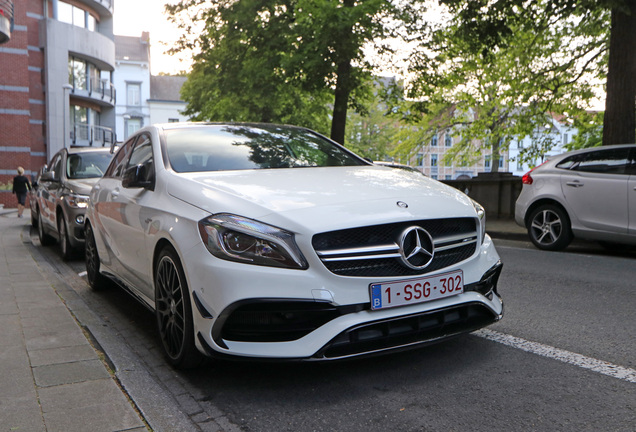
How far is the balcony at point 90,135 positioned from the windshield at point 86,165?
103ft

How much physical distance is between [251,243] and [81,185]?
6.25 m

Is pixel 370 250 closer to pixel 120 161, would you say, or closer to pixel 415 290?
pixel 415 290

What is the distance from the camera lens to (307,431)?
290 cm

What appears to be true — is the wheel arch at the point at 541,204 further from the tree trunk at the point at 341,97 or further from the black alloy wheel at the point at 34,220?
the black alloy wheel at the point at 34,220

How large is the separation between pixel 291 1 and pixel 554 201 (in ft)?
39.2

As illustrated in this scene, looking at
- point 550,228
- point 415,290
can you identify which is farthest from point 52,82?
point 415,290

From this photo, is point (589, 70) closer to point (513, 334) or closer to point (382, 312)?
point (513, 334)

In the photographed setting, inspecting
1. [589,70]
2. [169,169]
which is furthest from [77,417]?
[589,70]

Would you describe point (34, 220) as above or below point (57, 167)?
below

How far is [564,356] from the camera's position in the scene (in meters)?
3.86

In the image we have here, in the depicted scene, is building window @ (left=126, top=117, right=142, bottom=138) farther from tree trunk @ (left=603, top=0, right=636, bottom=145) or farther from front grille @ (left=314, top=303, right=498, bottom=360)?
front grille @ (left=314, top=303, right=498, bottom=360)

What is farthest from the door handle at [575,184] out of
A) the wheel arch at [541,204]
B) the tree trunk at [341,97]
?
the tree trunk at [341,97]

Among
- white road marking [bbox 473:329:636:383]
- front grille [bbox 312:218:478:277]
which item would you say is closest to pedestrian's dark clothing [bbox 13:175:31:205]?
white road marking [bbox 473:329:636:383]

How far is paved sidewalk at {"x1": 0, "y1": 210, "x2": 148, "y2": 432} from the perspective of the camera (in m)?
2.95
